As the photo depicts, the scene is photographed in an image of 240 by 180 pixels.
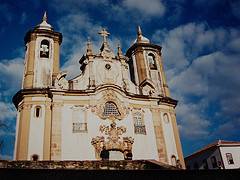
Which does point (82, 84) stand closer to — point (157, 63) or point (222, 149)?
point (157, 63)

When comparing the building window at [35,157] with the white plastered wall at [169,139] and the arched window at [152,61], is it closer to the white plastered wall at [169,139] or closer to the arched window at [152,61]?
the white plastered wall at [169,139]

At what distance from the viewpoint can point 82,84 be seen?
77.9 feet

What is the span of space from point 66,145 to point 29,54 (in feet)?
30.6

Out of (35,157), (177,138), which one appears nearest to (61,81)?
(35,157)

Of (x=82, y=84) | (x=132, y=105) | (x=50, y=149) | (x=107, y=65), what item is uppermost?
(x=107, y=65)

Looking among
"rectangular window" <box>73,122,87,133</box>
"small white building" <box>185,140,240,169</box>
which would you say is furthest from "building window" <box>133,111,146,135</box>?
"small white building" <box>185,140,240,169</box>

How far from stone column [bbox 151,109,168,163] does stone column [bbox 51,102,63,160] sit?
296 inches

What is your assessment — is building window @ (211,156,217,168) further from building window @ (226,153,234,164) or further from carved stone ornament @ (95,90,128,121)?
carved stone ornament @ (95,90,128,121)

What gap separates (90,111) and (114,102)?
2.12 m

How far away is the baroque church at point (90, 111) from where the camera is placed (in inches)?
803

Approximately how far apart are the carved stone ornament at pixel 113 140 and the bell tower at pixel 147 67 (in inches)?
197

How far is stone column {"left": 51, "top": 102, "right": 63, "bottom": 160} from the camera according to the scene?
1966 cm

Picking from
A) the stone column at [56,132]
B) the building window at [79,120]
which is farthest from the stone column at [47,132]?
the building window at [79,120]

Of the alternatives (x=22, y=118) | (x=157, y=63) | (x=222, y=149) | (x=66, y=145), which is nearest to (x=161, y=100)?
(x=157, y=63)
